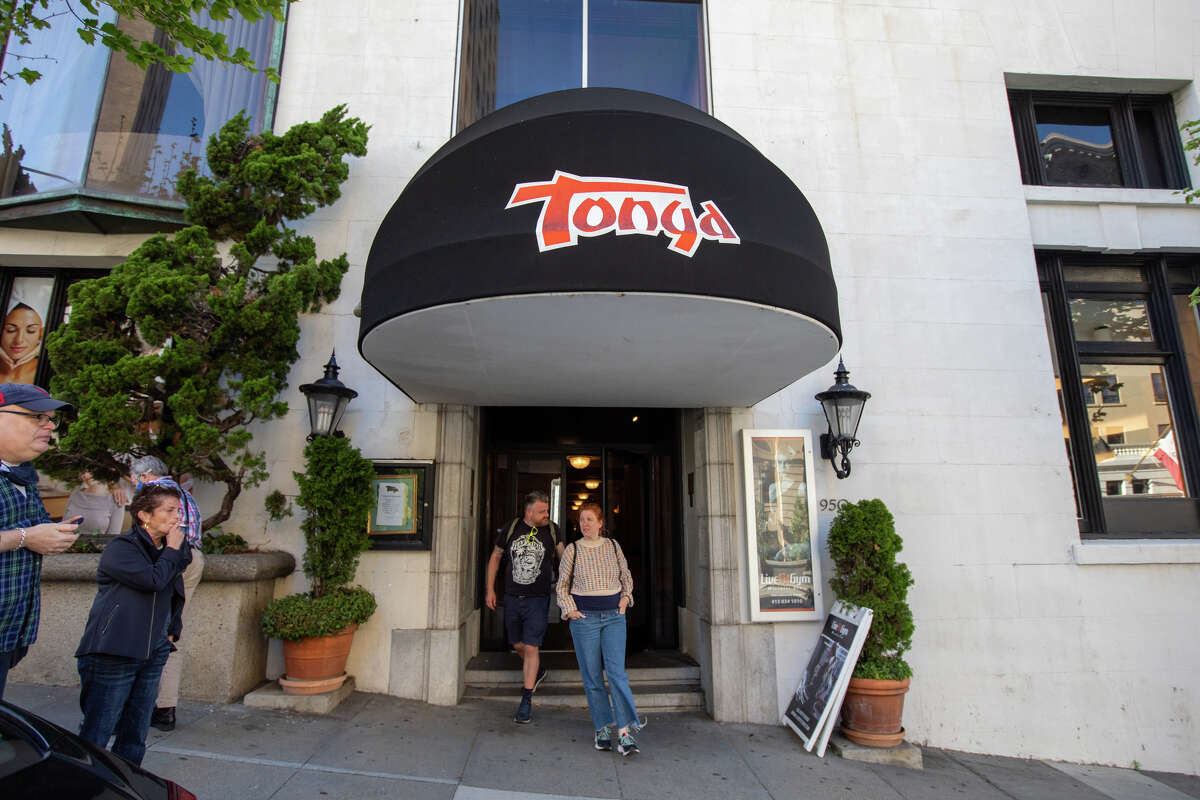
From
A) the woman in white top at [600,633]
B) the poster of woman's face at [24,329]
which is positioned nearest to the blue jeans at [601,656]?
the woman in white top at [600,633]

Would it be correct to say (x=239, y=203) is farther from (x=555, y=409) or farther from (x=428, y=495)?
(x=555, y=409)

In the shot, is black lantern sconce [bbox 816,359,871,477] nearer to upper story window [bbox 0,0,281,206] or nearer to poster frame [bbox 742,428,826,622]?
poster frame [bbox 742,428,826,622]

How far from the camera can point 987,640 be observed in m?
6.26

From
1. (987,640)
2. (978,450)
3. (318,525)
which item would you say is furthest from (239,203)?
A: (987,640)

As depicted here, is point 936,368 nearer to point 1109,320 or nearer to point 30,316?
point 1109,320

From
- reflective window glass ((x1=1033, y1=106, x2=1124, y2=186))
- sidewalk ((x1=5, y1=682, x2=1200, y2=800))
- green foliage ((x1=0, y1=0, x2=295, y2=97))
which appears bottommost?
sidewalk ((x1=5, y1=682, x2=1200, y2=800))

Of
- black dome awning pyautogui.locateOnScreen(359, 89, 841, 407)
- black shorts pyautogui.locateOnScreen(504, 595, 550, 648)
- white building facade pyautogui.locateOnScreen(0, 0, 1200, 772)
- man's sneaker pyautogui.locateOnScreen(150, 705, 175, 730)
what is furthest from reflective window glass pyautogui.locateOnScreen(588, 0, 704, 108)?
man's sneaker pyautogui.locateOnScreen(150, 705, 175, 730)

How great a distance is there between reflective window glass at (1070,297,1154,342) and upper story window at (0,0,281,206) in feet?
32.1

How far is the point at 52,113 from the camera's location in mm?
6684

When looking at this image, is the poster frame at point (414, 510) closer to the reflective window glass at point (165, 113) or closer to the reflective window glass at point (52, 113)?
the reflective window glass at point (165, 113)

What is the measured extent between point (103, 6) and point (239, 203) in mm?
4246

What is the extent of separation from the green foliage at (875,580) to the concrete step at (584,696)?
1.71m

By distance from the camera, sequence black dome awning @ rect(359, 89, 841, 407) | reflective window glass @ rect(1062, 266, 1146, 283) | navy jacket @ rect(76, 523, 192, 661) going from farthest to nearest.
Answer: reflective window glass @ rect(1062, 266, 1146, 283), black dome awning @ rect(359, 89, 841, 407), navy jacket @ rect(76, 523, 192, 661)

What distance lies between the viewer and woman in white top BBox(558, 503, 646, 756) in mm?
4820
